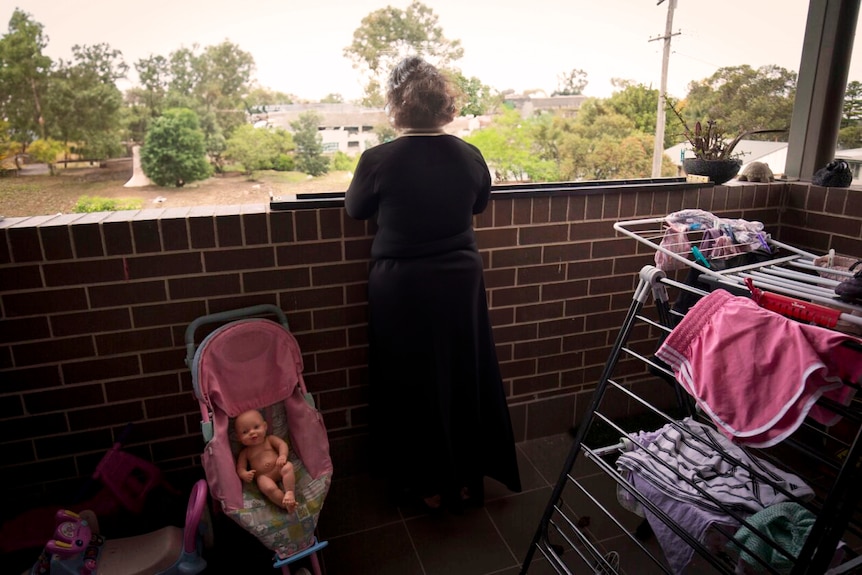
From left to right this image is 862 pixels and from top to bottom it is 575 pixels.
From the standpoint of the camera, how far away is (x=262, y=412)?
2041 mm

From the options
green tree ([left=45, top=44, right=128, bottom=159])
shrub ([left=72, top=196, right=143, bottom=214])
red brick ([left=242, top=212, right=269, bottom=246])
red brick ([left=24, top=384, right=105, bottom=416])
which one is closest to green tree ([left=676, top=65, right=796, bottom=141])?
red brick ([left=242, top=212, right=269, bottom=246])

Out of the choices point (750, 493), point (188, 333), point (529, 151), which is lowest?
point (750, 493)

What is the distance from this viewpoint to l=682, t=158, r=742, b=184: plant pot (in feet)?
8.98

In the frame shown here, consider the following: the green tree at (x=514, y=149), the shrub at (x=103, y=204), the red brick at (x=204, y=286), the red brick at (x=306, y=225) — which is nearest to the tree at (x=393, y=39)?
the green tree at (x=514, y=149)

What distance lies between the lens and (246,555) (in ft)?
6.74

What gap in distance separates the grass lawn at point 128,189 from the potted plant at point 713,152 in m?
1.76

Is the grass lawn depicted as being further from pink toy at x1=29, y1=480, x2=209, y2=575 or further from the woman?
pink toy at x1=29, y1=480, x2=209, y2=575

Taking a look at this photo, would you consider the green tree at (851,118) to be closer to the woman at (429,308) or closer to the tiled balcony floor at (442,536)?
the tiled balcony floor at (442,536)

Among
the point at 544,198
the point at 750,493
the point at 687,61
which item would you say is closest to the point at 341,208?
the point at 544,198

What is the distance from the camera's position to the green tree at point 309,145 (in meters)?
2.56

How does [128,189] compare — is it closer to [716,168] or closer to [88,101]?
[88,101]

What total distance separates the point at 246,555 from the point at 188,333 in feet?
2.80

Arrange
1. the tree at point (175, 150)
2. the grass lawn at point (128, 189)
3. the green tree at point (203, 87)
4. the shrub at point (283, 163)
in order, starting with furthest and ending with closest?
1. the green tree at point (203, 87)
2. the tree at point (175, 150)
3. the shrub at point (283, 163)
4. the grass lawn at point (128, 189)

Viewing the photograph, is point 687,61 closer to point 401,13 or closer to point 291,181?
point 401,13
